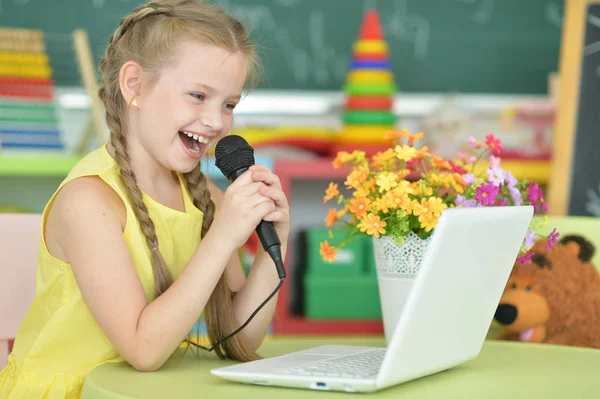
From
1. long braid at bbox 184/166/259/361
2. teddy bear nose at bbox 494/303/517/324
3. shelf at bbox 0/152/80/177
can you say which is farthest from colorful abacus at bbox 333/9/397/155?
long braid at bbox 184/166/259/361

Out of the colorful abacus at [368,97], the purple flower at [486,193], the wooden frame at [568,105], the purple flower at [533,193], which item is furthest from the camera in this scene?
the colorful abacus at [368,97]

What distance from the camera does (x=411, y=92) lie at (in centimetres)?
330

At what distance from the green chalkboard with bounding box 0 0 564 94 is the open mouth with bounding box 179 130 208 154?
1.93m

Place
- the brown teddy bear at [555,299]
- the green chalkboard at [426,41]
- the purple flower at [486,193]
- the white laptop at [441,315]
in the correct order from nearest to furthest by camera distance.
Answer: the white laptop at [441,315]
the purple flower at [486,193]
the brown teddy bear at [555,299]
the green chalkboard at [426,41]

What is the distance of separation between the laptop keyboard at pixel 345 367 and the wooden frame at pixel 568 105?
1.62m

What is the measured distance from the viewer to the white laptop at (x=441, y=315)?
32.5 inches

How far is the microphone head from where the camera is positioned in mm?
1148

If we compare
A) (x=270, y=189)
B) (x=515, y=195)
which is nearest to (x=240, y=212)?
(x=270, y=189)

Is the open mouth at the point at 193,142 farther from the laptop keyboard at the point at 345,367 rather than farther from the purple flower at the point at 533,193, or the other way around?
the purple flower at the point at 533,193

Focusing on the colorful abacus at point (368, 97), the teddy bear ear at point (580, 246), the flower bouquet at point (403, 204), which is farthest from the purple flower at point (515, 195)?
the colorful abacus at point (368, 97)

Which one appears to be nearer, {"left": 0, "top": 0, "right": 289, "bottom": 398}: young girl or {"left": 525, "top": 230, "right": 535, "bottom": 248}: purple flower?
{"left": 0, "top": 0, "right": 289, "bottom": 398}: young girl

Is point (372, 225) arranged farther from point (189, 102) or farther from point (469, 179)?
point (189, 102)

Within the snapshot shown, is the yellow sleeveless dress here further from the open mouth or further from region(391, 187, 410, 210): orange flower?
region(391, 187, 410, 210): orange flower

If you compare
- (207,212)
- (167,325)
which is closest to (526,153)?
(207,212)
